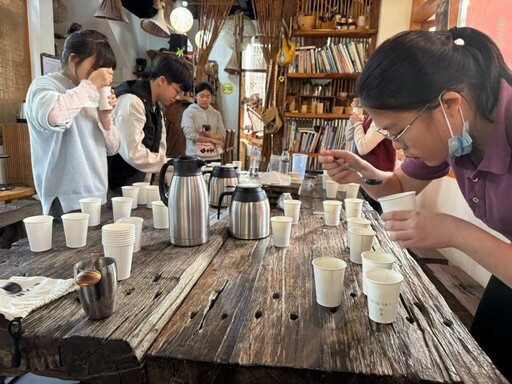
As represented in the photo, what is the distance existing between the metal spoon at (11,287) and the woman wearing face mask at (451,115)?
3.17 feet

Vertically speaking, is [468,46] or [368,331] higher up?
[468,46]

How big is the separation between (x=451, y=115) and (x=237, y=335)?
77cm

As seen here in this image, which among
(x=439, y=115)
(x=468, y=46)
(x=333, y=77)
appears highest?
(x=333, y=77)

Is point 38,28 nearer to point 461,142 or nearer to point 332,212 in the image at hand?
point 332,212

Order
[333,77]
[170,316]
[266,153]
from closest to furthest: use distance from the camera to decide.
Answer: [170,316]
[333,77]
[266,153]

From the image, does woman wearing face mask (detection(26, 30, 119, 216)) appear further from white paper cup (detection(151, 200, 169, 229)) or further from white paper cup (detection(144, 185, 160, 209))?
white paper cup (detection(151, 200, 169, 229))

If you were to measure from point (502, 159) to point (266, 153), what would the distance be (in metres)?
4.08

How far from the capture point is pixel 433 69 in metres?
0.91

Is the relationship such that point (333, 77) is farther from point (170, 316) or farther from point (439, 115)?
point (170, 316)

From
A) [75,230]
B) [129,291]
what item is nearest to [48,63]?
[75,230]

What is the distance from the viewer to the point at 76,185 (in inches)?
69.0

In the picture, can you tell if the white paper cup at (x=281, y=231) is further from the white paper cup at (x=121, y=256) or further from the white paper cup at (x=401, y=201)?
the white paper cup at (x=121, y=256)

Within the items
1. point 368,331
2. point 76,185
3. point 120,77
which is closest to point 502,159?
point 368,331

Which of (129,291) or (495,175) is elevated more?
(495,175)
